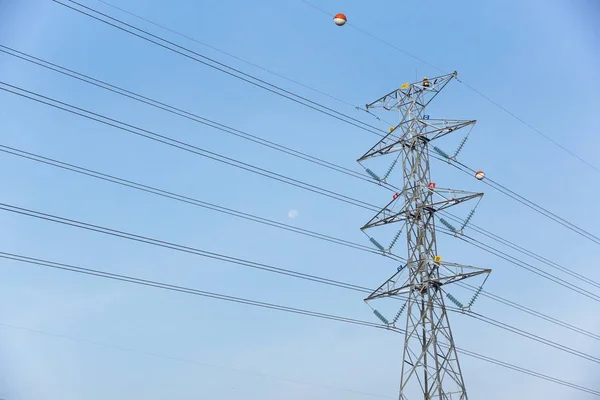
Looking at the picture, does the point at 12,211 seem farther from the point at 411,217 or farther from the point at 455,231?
the point at 455,231

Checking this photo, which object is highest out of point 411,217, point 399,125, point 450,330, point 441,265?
point 399,125

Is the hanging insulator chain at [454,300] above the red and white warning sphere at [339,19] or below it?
below

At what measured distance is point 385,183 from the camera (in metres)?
36.8

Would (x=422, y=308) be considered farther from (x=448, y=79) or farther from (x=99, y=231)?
(x=99, y=231)

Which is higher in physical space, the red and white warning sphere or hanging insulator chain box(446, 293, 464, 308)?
the red and white warning sphere

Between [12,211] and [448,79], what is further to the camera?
[448,79]

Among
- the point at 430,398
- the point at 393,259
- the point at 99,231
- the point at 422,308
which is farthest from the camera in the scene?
the point at 393,259

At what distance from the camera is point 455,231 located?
36.3 meters

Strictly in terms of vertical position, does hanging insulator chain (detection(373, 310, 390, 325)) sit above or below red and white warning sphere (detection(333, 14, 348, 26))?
below

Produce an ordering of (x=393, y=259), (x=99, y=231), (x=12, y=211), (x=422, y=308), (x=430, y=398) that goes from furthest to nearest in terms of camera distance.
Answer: (x=393, y=259), (x=422, y=308), (x=430, y=398), (x=99, y=231), (x=12, y=211)

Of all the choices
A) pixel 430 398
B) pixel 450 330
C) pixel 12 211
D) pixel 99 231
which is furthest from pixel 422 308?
pixel 12 211

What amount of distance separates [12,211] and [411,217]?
18.9 meters

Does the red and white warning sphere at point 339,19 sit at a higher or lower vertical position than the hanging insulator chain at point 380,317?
higher

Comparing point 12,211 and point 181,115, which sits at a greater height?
point 181,115
